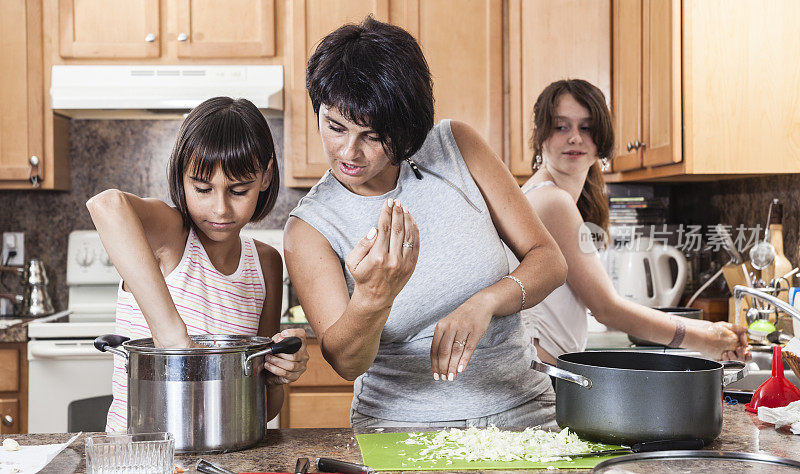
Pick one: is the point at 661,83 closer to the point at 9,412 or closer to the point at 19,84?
the point at 19,84

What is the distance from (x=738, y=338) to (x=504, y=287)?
701 mm

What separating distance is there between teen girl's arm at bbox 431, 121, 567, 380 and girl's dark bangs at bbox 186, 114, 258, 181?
36cm

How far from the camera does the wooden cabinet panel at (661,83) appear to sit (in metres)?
2.43

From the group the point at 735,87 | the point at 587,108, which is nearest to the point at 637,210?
the point at 735,87

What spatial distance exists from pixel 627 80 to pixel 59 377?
229cm

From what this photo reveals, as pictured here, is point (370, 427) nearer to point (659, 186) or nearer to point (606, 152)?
point (606, 152)

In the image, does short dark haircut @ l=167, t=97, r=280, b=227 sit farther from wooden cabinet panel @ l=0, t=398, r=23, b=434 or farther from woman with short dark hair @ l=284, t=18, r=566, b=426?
wooden cabinet panel @ l=0, t=398, r=23, b=434

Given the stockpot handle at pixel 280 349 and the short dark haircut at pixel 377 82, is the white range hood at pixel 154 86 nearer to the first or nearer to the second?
the short dark haircut at pixel 377 82

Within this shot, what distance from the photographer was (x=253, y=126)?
1.33 metres

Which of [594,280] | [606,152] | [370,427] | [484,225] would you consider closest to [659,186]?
[606,152]

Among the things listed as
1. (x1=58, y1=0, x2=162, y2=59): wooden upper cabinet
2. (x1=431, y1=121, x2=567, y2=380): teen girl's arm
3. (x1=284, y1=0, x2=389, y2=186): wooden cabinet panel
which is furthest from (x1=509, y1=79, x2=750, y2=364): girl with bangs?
(x1=58, y1=0, x2=162, y2=59): wooden upper cabinet

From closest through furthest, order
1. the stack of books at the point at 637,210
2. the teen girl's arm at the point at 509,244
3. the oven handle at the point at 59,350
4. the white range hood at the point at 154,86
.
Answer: the teen girl's arm at the point at 509,244 < the oven handle at the point at 59,350 < the white range hood at the point at 154,86 < the stack of books at the point at 637,210

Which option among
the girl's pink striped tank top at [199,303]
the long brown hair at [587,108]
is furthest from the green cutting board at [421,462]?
the long brown hair at [587,108]

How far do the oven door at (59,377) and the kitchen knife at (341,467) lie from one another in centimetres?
198
